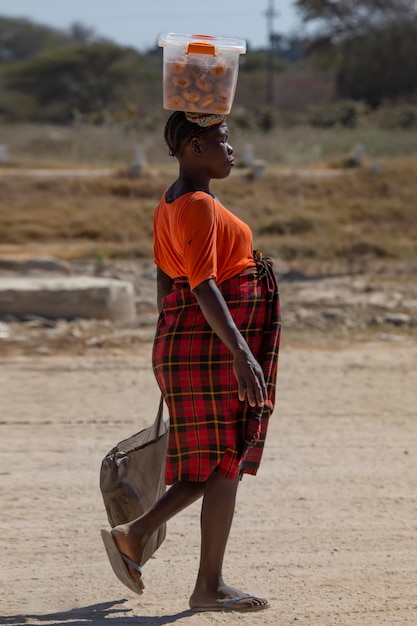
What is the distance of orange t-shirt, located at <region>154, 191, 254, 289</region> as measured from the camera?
9.54 ft

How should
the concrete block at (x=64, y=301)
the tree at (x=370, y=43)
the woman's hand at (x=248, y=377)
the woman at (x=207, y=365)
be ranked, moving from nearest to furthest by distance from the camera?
the woman's hand at (x=248, y=377)
the woman at (x=207, y=365)
the concrete block at (x=64, y=301)
the tree at (x=370, y=43)

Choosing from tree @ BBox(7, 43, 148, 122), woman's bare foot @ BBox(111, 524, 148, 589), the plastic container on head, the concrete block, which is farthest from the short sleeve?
tree @ BBox(7, 43, 148, 122)

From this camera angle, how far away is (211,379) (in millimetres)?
3018

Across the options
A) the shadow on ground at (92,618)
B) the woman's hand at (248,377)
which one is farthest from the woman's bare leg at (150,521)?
the woman's hand at (248,377)

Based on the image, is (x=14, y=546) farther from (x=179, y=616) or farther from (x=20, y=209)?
(x=20, y=209)

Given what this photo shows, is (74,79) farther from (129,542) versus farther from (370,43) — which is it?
(129,542)

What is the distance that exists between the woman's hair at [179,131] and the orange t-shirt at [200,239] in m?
0.17

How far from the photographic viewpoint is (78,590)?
3.39m

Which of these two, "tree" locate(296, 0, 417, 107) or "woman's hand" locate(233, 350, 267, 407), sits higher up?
"tree" locate(296, 0, 417, 107)

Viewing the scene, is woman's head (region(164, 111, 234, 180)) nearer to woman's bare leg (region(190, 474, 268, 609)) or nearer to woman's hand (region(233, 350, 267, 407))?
woman's hand (region(233, 350, 267, 407))

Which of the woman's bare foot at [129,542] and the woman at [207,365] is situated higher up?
the woman at [207,365]

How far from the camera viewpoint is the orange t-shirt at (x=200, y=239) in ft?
9.54

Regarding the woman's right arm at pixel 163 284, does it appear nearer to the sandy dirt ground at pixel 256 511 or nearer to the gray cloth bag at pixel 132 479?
the gray cloth bag at pixel 132 479

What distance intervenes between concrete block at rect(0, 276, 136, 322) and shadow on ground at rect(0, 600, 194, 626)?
562 centimetres
